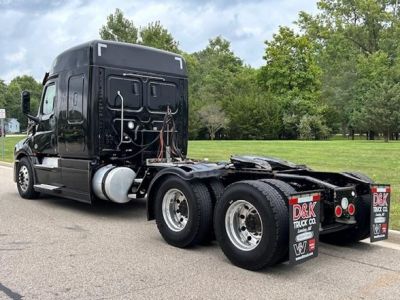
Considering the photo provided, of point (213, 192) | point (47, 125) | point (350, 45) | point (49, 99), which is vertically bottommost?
point (213, 192)

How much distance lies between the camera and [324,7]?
70.5 m

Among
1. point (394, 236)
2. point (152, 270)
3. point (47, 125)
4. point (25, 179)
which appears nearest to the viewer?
point (152, 270)

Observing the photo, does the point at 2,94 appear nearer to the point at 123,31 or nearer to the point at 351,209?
the point at 123,31

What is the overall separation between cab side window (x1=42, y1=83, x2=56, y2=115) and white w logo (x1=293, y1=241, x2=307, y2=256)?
588 centimetres

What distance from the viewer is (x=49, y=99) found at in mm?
9438

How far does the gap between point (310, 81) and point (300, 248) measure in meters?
59.6

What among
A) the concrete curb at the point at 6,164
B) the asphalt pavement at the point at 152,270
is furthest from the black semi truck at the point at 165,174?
the concrete curb at the point at 6,164

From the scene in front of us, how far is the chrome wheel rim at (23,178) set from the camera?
1012cm

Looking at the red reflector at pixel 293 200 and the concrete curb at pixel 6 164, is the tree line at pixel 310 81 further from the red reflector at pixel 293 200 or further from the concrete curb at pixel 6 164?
the red reflector at pixel 293 200

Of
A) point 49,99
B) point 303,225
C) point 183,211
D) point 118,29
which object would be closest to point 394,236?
point 303,225

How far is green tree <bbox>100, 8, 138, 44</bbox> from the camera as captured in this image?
58.1 metres

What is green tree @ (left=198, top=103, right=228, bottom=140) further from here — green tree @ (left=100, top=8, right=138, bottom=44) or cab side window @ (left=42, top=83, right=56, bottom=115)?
cab side window @ (left=42, top=83, right=56, bottom=115)

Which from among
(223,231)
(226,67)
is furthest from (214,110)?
(223,231)

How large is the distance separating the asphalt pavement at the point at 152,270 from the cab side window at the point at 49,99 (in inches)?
104
